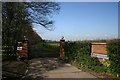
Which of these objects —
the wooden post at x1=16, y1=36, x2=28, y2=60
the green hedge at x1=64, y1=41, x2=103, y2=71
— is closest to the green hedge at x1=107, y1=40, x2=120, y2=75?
the green hedge at x1=64, y1=41, x2=103, y2=71

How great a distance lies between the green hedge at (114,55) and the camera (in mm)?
12867

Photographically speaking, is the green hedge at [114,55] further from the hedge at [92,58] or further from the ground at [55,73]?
the ground at [55,73]

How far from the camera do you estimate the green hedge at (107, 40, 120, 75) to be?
12.9m

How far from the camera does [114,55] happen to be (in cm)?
1328

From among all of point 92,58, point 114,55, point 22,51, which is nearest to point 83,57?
point 92,58

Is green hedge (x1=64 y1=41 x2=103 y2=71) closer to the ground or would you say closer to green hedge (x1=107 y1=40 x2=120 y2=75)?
the ground

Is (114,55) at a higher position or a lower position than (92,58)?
higher

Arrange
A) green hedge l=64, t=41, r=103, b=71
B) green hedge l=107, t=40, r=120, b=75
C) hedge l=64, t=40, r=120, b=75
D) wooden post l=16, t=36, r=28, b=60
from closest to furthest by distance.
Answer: green hedge l=107, t=40, r=120, b=75 < hedge l=64, t=40, r=120, b=75 < green hedge l=64, t=41, r=103, b=71 < wooden post l=16, t=36, r=28, b=60

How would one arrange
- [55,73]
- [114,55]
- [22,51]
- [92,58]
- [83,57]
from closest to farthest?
[114,55]
[55,73]
[92,58]
[83,57]
[22,51]

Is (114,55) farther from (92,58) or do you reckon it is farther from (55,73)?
(55,73)

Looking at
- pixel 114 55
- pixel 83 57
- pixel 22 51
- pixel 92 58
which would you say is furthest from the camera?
pixel 22 51

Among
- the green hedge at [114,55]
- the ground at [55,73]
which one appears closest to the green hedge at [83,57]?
the ground at [55,73]

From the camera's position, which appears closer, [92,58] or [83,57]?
[92,58]

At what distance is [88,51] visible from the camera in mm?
17359
